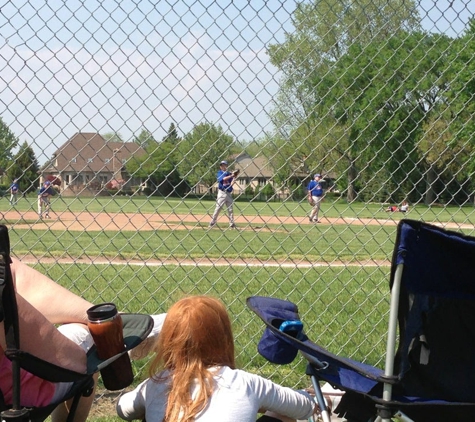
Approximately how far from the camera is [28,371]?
218 cm

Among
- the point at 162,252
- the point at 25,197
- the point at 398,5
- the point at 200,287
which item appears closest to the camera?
the point at 25,197

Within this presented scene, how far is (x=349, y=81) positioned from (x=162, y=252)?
6417 millimetres

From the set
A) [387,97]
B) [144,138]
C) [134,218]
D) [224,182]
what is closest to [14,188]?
[144,138]

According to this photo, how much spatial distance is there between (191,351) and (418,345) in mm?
792

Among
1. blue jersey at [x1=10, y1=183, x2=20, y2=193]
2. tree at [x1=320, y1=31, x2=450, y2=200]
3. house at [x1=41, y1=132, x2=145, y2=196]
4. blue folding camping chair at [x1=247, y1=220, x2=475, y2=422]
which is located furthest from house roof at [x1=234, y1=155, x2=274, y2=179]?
blue folding camping chair at [x1=247, y1=220, x2=475, y2=422]

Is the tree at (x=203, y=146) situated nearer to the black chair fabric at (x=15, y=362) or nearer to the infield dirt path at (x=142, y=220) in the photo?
the infield dirt path at (x=142, y=220)

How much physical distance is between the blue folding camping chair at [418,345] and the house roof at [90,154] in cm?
117

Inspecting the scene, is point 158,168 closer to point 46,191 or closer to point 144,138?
point 144,138

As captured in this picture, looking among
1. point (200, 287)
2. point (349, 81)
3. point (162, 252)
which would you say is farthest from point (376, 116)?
point (162, 252)

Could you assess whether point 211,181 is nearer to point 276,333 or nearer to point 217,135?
point 217,135

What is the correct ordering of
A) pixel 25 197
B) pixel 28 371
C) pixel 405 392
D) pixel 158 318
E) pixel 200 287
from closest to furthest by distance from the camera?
1. pixel 28 371
2. pixel 405 392
3. pixel 158 318
4. pixel 25 197
5. pixel 200 287

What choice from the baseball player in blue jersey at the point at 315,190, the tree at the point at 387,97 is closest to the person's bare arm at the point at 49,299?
the baseball player in blue jersey at the point at 315,190

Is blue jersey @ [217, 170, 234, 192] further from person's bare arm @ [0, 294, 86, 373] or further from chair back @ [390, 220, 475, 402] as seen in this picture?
person's bare arm @ [0, 294, 86, 373]

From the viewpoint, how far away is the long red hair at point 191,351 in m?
2.35
